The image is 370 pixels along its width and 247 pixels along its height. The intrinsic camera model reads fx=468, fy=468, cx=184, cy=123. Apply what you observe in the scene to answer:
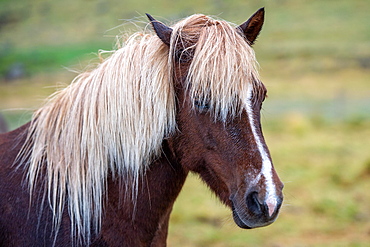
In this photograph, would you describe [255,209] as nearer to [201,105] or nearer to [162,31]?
[201,105]

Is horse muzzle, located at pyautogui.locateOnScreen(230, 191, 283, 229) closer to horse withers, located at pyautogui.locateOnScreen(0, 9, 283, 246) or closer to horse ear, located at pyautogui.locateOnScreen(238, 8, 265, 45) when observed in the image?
horse withers, located at pyautogui.locateOnScreen(0, 9, 283, 246)

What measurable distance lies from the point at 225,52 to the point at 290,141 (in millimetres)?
10403

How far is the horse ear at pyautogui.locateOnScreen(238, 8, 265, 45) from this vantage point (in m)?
2.73

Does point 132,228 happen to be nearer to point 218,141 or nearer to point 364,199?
point 218,141

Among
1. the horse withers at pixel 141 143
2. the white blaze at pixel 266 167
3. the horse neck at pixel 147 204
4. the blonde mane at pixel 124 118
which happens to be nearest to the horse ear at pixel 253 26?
the horse withers at pixel 141 143

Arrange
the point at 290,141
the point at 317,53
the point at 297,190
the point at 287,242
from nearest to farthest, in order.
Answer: the point at 287,242
the point at 297,190
the point at 290,141
the point at 317,53

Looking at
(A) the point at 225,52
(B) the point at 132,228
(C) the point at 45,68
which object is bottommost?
(C) the point at 45,68

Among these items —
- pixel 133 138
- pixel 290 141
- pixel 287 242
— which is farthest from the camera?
pixel 290 141

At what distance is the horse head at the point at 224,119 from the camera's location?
2.40 m

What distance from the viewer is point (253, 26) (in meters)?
2.78

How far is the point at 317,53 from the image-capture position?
4456 cm

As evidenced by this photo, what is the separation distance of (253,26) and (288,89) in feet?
91.1

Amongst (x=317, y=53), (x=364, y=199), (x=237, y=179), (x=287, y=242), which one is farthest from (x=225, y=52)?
(x=317, y=53)

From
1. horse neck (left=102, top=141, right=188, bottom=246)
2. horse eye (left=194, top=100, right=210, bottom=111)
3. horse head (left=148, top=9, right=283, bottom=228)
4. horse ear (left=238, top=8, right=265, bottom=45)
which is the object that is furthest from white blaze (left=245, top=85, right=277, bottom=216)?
horse neck (left=102, top=141, right=188, bottom=246)
